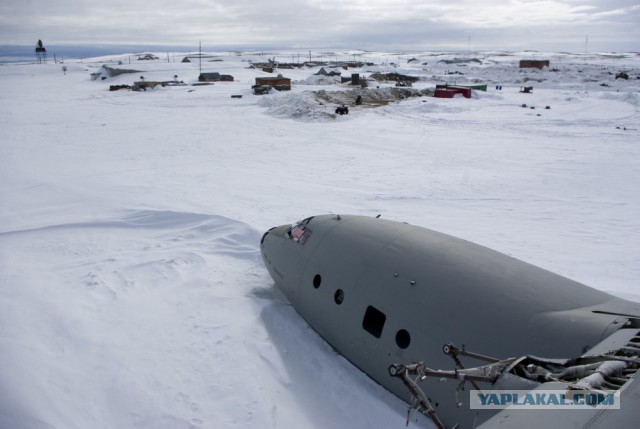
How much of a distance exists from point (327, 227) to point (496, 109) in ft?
187

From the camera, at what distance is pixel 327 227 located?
14.2m

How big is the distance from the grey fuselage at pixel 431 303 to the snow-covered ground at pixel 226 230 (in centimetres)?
133

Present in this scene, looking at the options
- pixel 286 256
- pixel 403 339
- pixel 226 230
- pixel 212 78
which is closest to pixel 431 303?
pixel 403 339

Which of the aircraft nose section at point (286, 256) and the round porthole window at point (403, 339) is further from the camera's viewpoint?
the aircraft nose section at point (286, 256)

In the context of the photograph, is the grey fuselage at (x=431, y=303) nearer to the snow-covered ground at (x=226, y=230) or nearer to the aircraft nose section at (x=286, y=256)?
the aircraft nose section at (x=286, y=256)

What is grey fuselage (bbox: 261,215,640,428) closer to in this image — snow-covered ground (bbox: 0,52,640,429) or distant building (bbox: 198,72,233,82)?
snow-covered ground (bbox: 0,52,640,429)

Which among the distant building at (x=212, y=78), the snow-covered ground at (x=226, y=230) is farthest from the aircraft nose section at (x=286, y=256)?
the distant building at (x=212, y=78)

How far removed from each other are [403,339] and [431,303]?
0.99 metres

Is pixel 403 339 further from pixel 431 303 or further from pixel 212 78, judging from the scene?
pixel 212 78

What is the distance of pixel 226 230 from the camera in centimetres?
2172

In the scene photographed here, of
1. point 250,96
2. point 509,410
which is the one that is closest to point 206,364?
point 509,410

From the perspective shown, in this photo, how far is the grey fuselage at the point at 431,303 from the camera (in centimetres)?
913

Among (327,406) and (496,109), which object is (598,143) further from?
(327,406)

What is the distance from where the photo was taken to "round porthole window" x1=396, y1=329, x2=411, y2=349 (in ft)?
33.9
